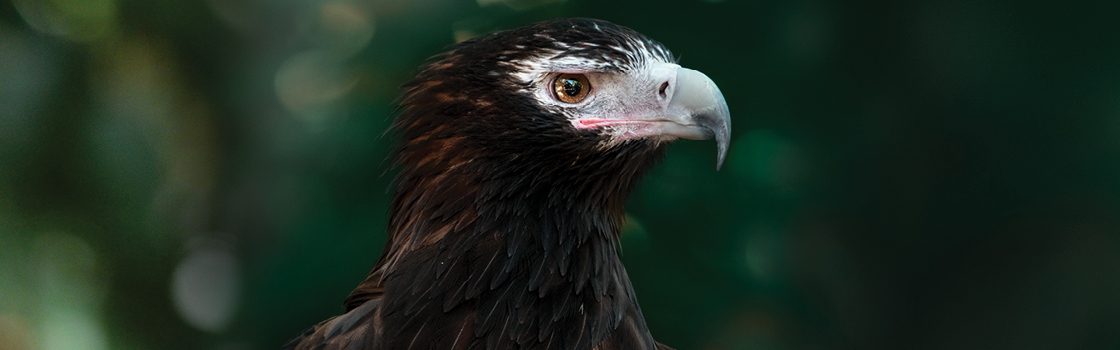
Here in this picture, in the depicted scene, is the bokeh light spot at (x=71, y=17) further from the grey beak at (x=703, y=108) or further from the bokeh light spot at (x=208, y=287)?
the grey beak at (x=703, y=108)

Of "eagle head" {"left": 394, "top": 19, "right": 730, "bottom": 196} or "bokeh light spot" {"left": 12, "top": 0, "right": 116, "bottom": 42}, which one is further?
"bokeh light spot" {"left": 12, "top": 0, "right": 116, "bottom": 42}

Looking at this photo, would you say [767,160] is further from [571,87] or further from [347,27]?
[347,27]

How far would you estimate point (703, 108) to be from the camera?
1.67 metres

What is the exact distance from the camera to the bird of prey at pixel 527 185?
1.67 m

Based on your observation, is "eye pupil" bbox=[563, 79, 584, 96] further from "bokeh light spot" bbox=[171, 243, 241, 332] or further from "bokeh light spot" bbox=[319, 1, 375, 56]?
"bokeh light spot" bbox=[171, 243, 241, 332]

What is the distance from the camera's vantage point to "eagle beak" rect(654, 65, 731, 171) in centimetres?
167

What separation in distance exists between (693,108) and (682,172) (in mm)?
1456

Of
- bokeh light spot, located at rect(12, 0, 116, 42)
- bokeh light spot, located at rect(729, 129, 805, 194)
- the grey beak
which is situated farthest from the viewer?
bokeh light spot, located at rect(729, 129, 805, 194)

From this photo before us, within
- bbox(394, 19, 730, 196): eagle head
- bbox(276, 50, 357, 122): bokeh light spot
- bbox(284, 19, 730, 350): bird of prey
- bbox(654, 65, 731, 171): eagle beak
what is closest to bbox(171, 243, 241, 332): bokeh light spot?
bbox(276, 50, 357, 122): bokeh light spot

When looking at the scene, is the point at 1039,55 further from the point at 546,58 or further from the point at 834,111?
the point at 546,58

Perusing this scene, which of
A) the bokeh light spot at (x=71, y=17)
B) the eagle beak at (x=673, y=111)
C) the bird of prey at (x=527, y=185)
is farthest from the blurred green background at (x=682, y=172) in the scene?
the eagle beak at (x=673, y=111)

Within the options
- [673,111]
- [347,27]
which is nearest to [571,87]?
[673,111]

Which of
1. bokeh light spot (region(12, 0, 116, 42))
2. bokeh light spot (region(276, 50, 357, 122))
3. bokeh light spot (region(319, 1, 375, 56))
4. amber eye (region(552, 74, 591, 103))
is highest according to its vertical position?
amber eye (region(552, 74, 591, 103))

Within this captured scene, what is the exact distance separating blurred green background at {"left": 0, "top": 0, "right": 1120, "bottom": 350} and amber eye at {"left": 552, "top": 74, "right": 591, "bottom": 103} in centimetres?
128
